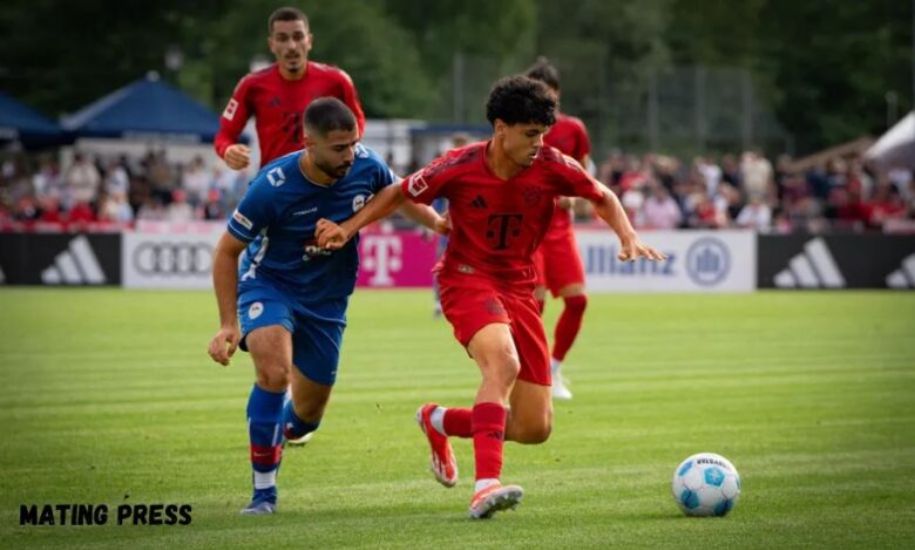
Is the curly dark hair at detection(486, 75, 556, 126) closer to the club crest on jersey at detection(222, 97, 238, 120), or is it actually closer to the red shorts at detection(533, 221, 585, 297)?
the club crest on jersey at detection(222, 97, 238, 120)

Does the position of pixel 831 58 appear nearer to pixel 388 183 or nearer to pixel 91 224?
pixel 91 224

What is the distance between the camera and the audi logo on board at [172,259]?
1346 inches

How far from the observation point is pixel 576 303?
611 inches

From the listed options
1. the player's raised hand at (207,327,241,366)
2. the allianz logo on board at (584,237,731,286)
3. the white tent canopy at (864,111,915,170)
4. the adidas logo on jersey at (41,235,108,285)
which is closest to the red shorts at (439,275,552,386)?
the player's raised hand at (207,327,241,366)

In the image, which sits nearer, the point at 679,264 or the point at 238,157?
the point at 238,157

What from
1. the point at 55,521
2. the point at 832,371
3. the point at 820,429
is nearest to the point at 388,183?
the point at 55,521

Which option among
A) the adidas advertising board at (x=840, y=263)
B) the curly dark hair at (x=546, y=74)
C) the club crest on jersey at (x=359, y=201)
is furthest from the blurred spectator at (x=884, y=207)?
the club crest on jersey at (x=359, y=201)

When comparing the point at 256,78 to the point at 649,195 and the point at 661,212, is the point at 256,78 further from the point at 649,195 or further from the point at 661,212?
the point at 649,195

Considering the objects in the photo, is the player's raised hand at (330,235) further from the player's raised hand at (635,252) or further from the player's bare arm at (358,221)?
the player's raised hand at (635,252)

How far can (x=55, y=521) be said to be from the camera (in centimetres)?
895

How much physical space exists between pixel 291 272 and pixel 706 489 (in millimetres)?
2457

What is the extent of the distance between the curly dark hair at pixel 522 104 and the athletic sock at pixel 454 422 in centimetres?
161

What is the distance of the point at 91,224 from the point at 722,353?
17883 millimetres

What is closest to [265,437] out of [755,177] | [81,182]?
[81,182]
